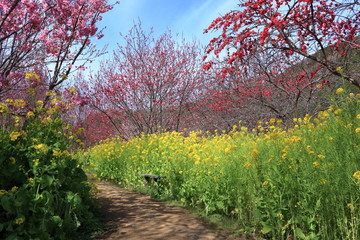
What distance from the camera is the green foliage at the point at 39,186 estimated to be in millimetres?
3150

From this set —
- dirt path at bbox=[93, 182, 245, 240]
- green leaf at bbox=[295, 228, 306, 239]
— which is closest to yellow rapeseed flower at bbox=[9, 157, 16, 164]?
dirt path at bbox=[93, 182, 245, 240]

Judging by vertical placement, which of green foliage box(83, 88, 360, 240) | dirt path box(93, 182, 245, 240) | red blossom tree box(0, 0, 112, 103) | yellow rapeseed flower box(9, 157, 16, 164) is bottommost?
dirt path box(93, 182, 245, 240)

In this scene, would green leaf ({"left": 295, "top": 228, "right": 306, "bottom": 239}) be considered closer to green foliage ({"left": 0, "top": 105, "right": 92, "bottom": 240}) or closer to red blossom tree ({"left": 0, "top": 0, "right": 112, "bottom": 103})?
green foliage ({"left": 0, "top": 105, "right": 92, "bottom": 240})

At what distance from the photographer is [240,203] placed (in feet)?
13.3

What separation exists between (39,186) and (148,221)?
1.68m

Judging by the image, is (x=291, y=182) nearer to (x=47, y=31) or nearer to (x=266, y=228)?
(x=266, y=228)

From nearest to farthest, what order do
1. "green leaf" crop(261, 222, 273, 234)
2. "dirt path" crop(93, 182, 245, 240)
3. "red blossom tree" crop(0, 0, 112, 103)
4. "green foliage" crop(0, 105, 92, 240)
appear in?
"green foliage" crop(0, 105, 92, 240) < "green leaf" crop(261, 222, 273, 234) < "dirt path" crop(93, 182, 245, 240) < "red blossom tree" crop(0, 0, 112, 103)

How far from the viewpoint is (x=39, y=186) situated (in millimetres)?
3619

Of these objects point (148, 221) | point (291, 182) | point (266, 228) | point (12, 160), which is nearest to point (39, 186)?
point (12, 160)

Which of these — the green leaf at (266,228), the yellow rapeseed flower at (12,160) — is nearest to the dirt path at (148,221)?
the green leaf at (266,228)

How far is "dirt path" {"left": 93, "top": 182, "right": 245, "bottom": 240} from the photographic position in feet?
12.1

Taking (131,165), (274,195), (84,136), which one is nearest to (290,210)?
(274,195)

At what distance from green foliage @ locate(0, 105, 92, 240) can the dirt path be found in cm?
51

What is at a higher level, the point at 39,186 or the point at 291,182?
the point at 39,186
